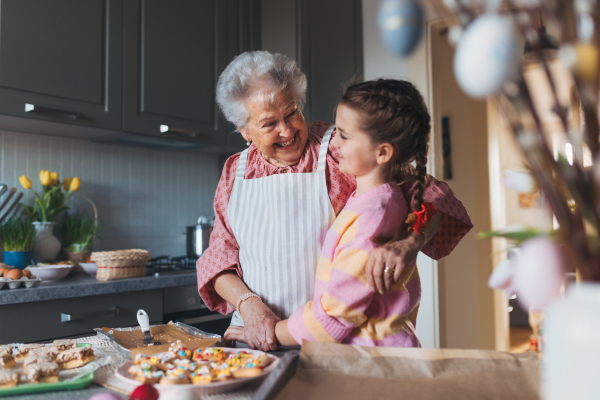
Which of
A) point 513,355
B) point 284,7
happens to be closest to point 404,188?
point 513,355

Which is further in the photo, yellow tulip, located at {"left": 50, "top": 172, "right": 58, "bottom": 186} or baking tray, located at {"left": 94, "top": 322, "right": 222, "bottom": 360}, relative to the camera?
yellow tulip, located at {"left": 50, "top": 172, "right": 58, "bottom": 186}

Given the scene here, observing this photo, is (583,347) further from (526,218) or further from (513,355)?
(526,218)

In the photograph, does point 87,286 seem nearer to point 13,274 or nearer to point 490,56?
point 13,274

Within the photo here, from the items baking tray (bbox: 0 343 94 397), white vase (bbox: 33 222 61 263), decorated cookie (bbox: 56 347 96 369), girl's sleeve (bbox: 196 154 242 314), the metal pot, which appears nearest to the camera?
baking tray (bbox: 0 343 94 397)

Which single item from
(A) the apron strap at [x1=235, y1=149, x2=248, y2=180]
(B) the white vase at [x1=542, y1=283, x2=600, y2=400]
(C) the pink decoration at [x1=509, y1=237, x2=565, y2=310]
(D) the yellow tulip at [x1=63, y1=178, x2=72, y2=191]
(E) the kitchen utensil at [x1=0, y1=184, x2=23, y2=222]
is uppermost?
(D) the yellow tulip at [x1=63, y1=178, x2=72, y2=191]

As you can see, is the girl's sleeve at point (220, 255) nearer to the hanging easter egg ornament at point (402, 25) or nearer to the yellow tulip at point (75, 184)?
the hanging easter egg ornament at point (402, 25)

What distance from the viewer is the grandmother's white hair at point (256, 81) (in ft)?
4.13

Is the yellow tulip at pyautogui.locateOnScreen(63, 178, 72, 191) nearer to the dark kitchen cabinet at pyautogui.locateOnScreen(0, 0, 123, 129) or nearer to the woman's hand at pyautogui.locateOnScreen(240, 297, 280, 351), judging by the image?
the dark kitchen cabinet at pyautogui.locateOnScreen(0, 0, 123, 129)

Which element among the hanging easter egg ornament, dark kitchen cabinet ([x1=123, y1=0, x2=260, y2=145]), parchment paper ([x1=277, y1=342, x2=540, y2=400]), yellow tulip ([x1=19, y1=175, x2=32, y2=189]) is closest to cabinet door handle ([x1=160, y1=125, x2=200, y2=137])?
dark kitchen cabinet ([x1=123, y1=0, x2=260, y2=145])

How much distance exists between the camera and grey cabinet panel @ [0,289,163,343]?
1.70 metres

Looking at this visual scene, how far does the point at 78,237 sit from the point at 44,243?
168 mm

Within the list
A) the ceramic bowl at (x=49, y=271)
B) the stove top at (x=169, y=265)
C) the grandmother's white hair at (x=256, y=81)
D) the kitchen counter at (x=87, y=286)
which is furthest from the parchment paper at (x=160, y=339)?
the stove top at (x=169, y=265)

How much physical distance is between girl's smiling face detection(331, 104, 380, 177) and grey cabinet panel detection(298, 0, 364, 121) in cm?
177

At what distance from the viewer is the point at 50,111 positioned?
6.42ft
